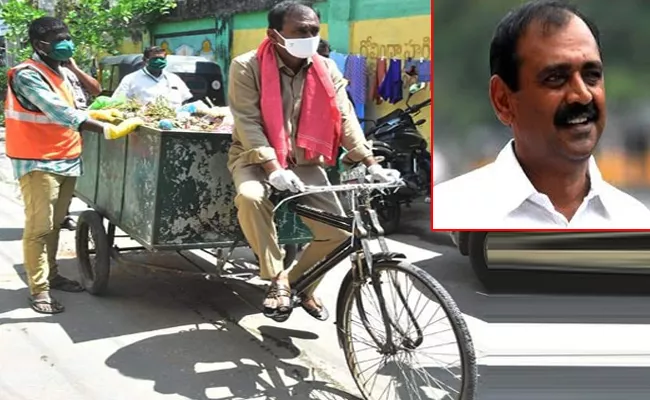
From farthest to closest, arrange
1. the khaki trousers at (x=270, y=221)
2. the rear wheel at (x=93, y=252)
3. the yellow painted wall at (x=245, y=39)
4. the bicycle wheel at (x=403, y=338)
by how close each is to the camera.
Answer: the yellow painted wall at (x=245, y=39) → the rear wheel at (x=93, y=252) → the khaki trousers at (x=270, y=221) → the bicycle wheel at (x=403, y=338)

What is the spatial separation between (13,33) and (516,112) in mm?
10018

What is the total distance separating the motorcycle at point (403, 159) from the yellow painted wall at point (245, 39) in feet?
15.7

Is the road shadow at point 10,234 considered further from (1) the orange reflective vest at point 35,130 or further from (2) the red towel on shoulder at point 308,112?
(2) the red towel on shoulder at point 308,112

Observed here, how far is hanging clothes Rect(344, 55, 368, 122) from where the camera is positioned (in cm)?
857

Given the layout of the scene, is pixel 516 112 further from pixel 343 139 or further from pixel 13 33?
pixel 13 33

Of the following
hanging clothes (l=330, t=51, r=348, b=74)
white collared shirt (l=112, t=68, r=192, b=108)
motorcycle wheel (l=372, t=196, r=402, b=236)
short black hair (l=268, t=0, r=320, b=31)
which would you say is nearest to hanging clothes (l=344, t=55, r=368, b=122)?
hanging clothes (l=330, t=51, r=348, b=74)

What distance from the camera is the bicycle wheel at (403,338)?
2773mm

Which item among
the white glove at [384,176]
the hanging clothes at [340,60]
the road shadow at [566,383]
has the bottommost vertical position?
the road shadow at [566,383]

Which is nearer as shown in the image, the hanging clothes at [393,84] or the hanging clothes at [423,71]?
the hanging clothes at [423,71]

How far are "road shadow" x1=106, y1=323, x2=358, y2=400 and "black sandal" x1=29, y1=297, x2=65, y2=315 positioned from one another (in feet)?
2.43

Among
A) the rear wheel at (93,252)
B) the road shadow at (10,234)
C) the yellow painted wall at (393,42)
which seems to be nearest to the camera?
the rear wheel at (93,252)

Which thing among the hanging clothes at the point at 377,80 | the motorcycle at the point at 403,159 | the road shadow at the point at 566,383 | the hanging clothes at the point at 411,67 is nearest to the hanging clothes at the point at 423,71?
the hanging clothes at the point at 411,67

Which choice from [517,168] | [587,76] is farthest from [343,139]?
[587,76]

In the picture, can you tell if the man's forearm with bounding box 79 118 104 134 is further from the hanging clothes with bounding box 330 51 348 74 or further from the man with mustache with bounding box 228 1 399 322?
the hanging clothes with bounding box 330 51 348 74
